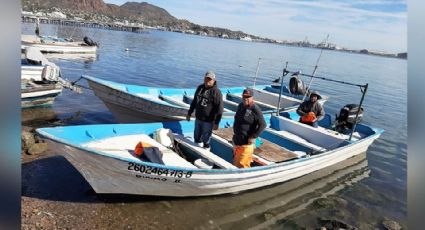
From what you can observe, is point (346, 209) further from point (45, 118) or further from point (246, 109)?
point (45, 118)

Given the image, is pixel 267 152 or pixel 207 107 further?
pixel 267 152

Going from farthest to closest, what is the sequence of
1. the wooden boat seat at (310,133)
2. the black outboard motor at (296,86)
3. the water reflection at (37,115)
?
1. the black outboard motor at (296,86)
2. the water reflection at (37,115)
3. the wooden boat seat at (310,133)

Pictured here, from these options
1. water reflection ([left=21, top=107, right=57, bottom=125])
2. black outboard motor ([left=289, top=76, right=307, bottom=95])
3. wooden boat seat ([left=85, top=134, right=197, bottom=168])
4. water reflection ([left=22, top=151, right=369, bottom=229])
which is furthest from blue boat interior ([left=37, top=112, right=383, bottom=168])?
water reflection ([left=21, top=107, right=57, bottom=125])

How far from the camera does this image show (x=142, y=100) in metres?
12.2

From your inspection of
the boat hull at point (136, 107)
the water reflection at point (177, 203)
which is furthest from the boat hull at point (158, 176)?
the boat hull at point (136, 107)

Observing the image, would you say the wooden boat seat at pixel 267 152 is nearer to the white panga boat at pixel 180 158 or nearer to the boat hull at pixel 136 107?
the white panga boat at pixel 180 158

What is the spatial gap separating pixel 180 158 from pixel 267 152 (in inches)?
103

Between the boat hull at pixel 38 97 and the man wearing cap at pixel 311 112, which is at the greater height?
the man wearing cap at pixel 311 112

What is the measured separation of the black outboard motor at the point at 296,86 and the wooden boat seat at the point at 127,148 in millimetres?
8409

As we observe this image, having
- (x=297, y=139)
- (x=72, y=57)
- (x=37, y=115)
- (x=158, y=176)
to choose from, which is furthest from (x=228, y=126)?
(x=72, y=57)

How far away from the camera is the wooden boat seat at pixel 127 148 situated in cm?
819

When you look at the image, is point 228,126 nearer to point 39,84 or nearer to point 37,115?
point 37,115

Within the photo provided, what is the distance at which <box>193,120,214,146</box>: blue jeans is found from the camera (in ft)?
30.8

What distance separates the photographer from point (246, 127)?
8516mm
